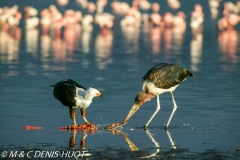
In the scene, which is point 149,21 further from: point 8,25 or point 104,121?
point 104,121

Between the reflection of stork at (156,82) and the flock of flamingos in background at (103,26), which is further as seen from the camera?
the flock of flamingos in background at (103,26)

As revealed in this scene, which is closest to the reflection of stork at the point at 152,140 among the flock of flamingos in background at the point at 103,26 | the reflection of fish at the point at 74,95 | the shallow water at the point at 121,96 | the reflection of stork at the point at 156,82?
the shallow water at the point at 121,96

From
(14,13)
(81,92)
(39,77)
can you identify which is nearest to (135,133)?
(81,92)

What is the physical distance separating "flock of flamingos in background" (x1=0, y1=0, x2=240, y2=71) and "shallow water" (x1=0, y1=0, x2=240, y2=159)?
0.13 meters

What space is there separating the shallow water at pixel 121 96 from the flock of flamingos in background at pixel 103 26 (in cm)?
13

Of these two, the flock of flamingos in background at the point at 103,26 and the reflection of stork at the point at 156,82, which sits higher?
the reflection of stork at the point at 156,82

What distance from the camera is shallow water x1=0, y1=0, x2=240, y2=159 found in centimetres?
1129

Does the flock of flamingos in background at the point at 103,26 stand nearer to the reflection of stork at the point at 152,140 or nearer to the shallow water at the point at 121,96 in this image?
the shallow water at the point at 121,96

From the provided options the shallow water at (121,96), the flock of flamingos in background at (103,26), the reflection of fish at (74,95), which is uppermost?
the reflection of fish at (74,95)

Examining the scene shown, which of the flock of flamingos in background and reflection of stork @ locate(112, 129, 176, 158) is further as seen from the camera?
the flock of flamingos in background

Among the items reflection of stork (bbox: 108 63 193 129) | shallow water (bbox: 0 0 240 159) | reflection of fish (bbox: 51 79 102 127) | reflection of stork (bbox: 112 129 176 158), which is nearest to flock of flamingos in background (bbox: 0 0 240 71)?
shallow water (bbox: 0 0 240 159)

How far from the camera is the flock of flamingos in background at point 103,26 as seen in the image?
28.9 meters

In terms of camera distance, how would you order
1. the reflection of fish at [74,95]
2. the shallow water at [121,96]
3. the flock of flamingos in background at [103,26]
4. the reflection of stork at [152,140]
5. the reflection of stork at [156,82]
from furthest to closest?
1. the flock of flamingos in background at [103,26]
2. the reflection of stork at [156,82]
3. the reflection of fish at [74,95]
4. the shallow water at [121,96]
5. the reflection of stork at [152,140]

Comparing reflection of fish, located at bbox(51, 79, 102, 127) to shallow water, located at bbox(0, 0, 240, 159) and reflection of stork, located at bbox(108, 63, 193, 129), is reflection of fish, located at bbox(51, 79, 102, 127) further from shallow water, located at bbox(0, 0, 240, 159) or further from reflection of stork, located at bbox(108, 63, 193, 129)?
reflection of stork, located at bbox(108, 63, 193, 129)
